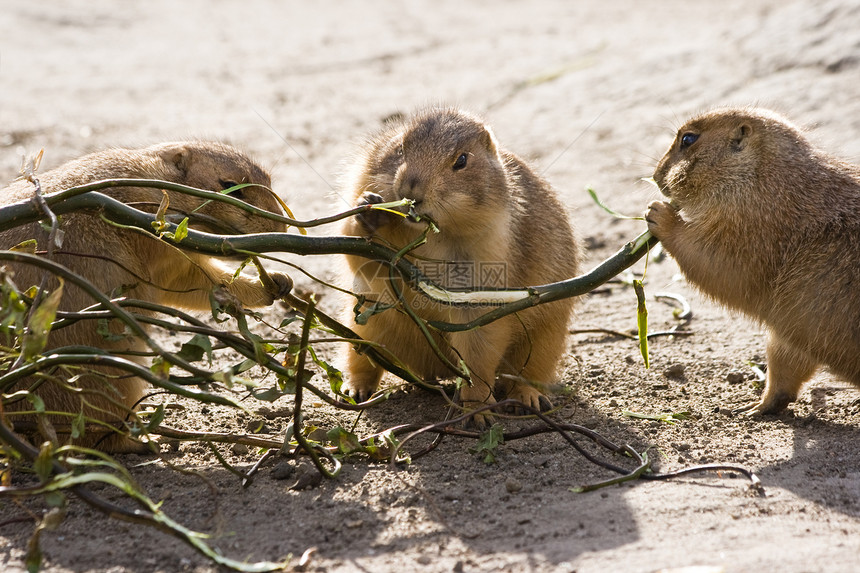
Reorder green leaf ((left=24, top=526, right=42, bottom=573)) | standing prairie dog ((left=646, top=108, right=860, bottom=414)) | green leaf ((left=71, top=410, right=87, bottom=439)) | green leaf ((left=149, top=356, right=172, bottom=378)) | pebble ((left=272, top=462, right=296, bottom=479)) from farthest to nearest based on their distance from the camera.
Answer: standing prairie dog ((left=646, top=108, right=860, bottom=414)) → pebble ((left=272, top=462, right=296, bottom=479)) → green leaf ((left=71, top=410, right=87, bottom=439)) → green leaf ((left=149, top=356, right=172, bottom=378)) → green leaf ((left=24, top=526, right=42, bottom=573))

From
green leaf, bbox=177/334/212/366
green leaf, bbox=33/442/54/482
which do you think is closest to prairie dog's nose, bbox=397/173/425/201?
green leaf, bbox=177/334/212/366

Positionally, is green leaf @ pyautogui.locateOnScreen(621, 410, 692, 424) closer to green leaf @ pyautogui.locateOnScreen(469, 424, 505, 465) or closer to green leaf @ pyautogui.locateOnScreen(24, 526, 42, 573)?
green leaf @ pyautogui.locateOnScreen(469, 424, 505, 465)

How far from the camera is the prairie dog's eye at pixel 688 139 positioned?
5547 mm

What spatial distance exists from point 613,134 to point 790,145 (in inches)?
218

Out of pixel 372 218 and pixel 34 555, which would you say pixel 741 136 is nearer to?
pixel 372 218

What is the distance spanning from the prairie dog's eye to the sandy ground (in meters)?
1.30

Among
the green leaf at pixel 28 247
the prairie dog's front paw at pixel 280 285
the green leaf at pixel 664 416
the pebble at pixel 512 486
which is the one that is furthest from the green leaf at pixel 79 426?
the green leaf at pixel 664 416

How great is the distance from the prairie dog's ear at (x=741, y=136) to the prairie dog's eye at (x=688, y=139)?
0.22 metres

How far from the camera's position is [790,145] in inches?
211

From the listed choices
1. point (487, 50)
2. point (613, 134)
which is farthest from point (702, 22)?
point (613, 134)

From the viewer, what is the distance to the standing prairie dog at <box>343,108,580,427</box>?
524 centimetres

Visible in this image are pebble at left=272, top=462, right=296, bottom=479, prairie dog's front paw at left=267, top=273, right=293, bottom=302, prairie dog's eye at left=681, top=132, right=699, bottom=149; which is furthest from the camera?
prairie dog's eye at left=681, top=132, right=699, bottom=149

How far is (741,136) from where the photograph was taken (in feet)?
17.8

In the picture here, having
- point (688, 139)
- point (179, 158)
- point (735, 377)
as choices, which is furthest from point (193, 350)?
point (735, 377)
